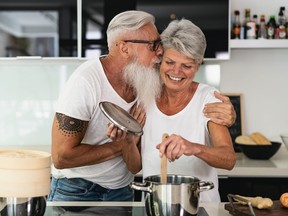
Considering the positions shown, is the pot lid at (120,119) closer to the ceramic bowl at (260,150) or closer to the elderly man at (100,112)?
the elderly man at (100,112)

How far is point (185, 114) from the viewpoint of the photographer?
220 centimetres

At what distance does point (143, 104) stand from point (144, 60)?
0.18 metres

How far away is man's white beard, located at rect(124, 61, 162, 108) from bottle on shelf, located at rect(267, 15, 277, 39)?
164 centimetres

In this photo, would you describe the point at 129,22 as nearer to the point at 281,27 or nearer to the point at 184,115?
the point at 184,115

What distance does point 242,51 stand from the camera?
3926mm

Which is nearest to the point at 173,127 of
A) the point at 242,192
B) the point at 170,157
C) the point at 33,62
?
the point at 170,157

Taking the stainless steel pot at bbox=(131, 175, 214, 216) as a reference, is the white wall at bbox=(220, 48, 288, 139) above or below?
above

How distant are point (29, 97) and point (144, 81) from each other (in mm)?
1939

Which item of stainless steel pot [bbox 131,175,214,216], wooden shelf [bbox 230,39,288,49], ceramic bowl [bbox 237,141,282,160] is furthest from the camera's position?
wooden shelf [bbox 230,39,288,49]

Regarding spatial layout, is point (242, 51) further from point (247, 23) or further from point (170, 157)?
point (170, 157)

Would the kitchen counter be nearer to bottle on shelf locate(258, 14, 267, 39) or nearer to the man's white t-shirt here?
the man's white t-shirt

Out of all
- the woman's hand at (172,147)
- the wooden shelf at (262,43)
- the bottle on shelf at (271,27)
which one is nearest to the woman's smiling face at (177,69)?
the woman's hand at (172,147)

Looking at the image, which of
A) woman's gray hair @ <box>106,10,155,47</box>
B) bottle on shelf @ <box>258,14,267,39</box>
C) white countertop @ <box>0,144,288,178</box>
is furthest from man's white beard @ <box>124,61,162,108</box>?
bottle on shelf @ <box>258,14,267,39</box>

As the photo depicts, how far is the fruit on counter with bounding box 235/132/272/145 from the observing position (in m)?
3.63
